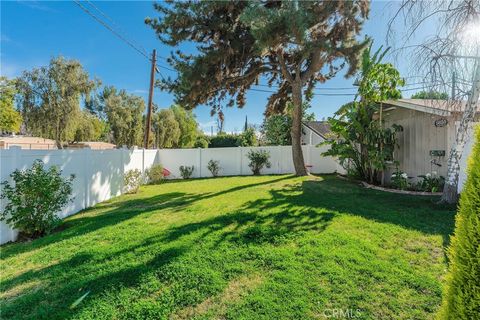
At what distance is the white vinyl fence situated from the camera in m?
5.38

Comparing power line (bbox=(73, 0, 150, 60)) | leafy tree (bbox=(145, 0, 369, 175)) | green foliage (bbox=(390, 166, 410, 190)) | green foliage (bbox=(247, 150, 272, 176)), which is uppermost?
power line (bbox=(73, 0, 150, 60))

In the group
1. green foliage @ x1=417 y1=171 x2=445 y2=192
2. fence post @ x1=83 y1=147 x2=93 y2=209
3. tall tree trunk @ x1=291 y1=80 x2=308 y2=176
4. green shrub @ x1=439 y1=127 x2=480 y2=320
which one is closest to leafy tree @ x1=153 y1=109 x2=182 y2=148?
tall tree trunk @ x1=291 y1=80 x2=308 y2=176

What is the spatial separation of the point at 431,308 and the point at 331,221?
2324 millimetres

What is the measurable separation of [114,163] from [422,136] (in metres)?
11.0

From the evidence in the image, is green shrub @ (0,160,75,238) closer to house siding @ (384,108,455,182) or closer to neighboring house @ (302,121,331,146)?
house siding @ (384,108,455,182)

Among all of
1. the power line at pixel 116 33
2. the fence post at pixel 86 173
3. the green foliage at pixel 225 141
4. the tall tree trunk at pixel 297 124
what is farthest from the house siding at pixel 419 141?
the green foliage at pixel 225 141

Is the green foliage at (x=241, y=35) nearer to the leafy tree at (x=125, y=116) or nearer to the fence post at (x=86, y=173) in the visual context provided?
the fence post at (x=86, y=173)

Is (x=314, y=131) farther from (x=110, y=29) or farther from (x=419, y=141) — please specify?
(x=110, y=29)

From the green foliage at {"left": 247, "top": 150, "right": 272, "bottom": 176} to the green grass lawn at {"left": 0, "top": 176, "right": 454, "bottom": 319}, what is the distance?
9192 millimetres

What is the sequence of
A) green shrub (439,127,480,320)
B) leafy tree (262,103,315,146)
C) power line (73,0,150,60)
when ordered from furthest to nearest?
leafy tree (262,103,315,146)
power line (73,0,150,60)
green shrub (439,127,480,320)

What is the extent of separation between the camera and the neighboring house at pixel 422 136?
25.0ft

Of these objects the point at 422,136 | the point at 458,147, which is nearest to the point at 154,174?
the point at 422,136

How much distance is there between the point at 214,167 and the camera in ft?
50.6

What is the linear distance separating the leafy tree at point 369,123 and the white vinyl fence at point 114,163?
463 cm
